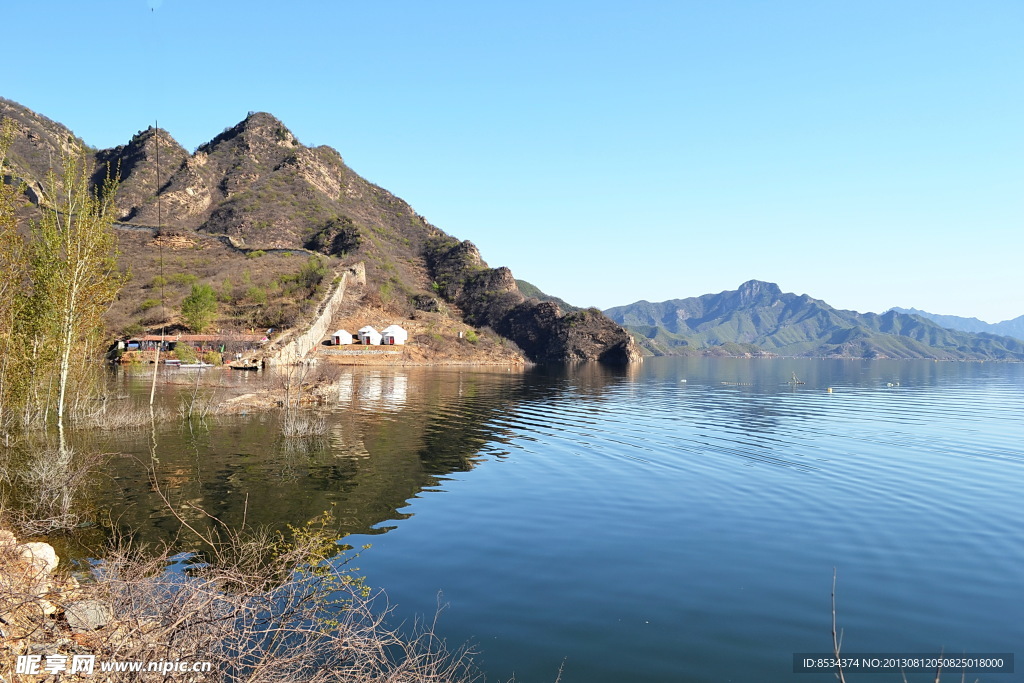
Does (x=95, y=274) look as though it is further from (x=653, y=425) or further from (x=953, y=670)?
(x=653, y=425)

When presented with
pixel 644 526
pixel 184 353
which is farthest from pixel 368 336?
pixel 644 526

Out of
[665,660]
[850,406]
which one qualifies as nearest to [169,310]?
[850,406]

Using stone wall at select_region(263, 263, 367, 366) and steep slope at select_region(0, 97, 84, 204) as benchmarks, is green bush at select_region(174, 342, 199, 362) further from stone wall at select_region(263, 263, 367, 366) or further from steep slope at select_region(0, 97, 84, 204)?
steep slope at select_region(0, 97, 84, 204)

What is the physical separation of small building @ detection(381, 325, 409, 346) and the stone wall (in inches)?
390

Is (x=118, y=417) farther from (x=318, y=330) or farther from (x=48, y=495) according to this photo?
(x=318, y=330)

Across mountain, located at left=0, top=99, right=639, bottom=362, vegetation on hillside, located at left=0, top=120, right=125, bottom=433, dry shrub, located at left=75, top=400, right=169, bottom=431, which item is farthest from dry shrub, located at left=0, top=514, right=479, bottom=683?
mountain, located at left=0, top=99, right=639, bottom=362

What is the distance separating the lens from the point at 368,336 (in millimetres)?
108750

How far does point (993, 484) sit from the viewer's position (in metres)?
25.6

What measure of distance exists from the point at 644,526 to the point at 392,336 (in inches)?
3815

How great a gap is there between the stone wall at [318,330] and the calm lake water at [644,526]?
150 feet

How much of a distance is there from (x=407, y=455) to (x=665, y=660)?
1924 centimetres

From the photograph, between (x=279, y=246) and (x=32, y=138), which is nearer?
(x=279, y=246)

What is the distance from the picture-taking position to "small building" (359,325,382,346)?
108750 mm

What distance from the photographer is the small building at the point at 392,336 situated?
4392 inches
